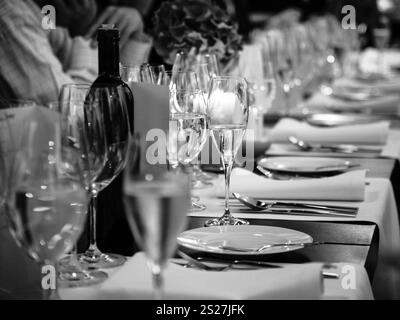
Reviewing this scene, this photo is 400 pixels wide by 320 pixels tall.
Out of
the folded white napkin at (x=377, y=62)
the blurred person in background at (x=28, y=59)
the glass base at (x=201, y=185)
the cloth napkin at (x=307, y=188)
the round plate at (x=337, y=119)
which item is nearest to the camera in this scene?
the cloth napkin at (x=307, y=188)

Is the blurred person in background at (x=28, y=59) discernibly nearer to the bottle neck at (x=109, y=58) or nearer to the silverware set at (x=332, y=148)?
the silverware set at (x=332, y=148)

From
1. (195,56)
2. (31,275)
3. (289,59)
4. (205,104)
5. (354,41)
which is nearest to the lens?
(31,275)

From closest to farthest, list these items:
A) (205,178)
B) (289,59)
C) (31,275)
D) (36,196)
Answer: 1. (36,196)
2. (31,275)
3. (205,178)
4. (289,59)

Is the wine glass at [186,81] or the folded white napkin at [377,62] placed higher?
the wine glass at [186,81]

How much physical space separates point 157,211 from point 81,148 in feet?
1.36

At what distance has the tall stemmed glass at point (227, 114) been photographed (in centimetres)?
154

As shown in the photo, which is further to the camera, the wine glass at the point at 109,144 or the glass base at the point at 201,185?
the glass base at the point at 201,185

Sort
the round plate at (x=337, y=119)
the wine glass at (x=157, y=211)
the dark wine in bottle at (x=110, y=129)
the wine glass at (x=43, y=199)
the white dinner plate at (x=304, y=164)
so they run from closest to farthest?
the wine glass at (x=157, y=211), the wine glass at (x=43, y=199), the dark wine in bottle at (x=110, y=129), the white dinner plate at (x=304, y=164), the round plate at (x=337, y=119)

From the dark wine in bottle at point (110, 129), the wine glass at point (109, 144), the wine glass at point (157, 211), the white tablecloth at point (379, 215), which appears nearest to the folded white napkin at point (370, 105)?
the white tablecloth at point (379, 215)

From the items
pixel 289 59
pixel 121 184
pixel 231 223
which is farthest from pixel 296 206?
pixel 289 59

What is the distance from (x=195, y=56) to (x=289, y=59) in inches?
34.5

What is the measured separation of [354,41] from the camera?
4906 mm

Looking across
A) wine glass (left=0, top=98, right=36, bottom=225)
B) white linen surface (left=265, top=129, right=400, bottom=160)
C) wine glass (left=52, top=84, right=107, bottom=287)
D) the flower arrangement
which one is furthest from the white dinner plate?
wine glass (left=0, top=98, right=36, bottom=225)
